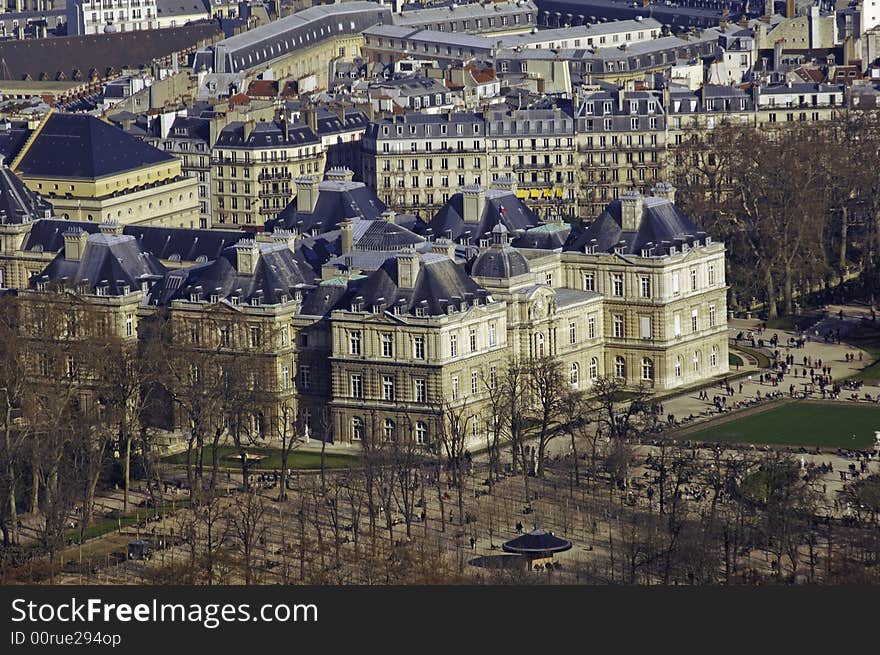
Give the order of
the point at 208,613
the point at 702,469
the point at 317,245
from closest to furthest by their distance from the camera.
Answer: the point at 208,613 → the point at 702,469 → the point at 317,245

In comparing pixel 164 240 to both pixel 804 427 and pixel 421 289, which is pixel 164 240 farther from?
pixel 804 427

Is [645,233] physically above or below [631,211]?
below

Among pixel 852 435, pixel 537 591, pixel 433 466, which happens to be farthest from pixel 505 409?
pixel 537 591

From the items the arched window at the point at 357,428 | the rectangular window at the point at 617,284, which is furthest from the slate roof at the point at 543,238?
the arched window at the point at 357,428

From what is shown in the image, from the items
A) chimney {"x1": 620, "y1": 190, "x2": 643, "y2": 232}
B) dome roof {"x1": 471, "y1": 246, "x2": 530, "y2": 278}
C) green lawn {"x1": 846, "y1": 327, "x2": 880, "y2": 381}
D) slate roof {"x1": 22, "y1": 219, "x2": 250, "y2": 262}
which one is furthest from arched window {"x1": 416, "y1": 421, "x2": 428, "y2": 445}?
green lawn {"x1": 846, "y1": 327, "x2": 880, "y2": 381}

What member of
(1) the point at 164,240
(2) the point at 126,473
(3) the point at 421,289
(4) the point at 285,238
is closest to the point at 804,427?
(3) the point at 421,289

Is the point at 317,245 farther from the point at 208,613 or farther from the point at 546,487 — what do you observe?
the point at 208,613

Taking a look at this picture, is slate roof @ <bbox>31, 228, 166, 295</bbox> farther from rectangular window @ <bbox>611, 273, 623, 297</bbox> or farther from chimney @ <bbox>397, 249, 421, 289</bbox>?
rectangular window @ <bbox>611, 273, 623, 297</bbox>
